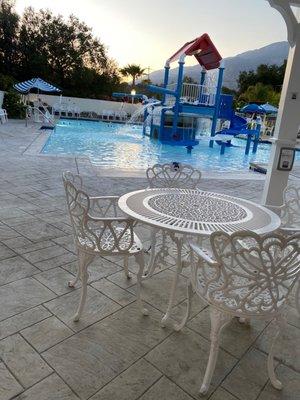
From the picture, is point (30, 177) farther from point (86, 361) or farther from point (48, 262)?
point (86, 361)

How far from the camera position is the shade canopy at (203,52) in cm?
1234

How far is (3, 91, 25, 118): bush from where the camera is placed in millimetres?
13867

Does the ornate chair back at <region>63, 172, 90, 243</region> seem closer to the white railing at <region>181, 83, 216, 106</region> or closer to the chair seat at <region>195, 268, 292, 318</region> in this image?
the chair seat at <region>195, 268, 292, 318</region>

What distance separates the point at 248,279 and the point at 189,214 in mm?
670

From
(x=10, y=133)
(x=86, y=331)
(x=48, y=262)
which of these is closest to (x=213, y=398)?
(x=86, y=331)

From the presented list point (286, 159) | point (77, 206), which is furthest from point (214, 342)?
point (286, 159)

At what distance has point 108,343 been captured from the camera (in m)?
1.75

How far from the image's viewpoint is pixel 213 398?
57.4 inches

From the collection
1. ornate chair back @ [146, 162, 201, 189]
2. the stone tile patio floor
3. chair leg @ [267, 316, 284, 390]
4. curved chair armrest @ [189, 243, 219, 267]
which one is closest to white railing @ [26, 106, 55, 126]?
ornate chair back @ [146, 162, 201, 189]

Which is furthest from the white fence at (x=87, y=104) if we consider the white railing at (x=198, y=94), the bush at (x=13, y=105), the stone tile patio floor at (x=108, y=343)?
the stone tile patio floor at (x=108, y=343)

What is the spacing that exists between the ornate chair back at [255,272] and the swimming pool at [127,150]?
6498 mm

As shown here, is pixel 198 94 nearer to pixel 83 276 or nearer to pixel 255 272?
pixel 83 276

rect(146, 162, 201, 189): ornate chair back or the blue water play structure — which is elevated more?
the blue water play structure

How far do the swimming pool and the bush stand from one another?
1.76 meters
